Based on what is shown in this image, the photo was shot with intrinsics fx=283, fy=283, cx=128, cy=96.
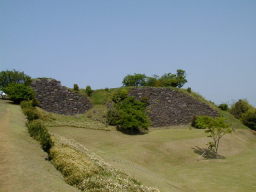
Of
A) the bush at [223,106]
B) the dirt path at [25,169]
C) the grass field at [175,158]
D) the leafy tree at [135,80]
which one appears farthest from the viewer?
the leafy tree at [135,80]

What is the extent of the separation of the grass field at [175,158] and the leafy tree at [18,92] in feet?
42.9

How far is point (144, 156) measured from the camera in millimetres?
37594

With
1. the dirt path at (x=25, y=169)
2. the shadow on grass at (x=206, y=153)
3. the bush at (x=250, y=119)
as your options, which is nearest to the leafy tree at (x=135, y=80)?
the bush at (x=250, y=119)

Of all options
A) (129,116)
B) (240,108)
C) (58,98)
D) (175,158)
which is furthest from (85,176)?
(240,108)

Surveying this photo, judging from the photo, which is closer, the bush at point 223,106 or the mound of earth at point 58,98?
the mound of earth at point 58,98

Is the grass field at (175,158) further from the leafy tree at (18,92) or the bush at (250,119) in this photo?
the bush at (250,119)

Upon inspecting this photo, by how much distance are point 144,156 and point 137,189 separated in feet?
69.8

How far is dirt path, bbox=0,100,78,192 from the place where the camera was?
512 inches

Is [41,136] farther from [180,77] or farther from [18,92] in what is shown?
[180,77]

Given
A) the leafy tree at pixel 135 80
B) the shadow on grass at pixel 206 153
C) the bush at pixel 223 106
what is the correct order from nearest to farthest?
the shadow on grass at pixel 206 153 → the bush at pixel 223 106 → the leafy tree at pixel 135 80

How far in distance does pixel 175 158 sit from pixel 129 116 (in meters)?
14.4

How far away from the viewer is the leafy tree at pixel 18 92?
173ft

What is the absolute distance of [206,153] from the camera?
44.0 meters

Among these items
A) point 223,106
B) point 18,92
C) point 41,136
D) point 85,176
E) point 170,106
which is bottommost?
point 85,176
